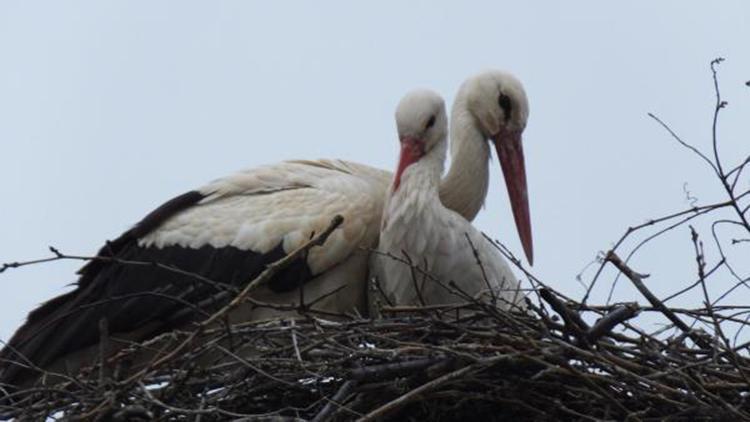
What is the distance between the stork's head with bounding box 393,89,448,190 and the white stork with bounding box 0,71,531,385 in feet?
0.72

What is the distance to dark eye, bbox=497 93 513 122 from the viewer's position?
22.0 feet

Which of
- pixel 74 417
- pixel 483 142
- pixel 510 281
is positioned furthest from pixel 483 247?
pixel 74 417

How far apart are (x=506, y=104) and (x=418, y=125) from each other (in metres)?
0.45

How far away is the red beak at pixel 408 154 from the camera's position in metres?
6.34

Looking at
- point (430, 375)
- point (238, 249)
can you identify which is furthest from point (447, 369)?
point (238, 249)

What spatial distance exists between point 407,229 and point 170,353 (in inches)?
43.5

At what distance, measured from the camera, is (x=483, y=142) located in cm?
675

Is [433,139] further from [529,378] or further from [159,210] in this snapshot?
[529,378]

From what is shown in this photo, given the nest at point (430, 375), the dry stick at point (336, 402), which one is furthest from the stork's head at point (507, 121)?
the dry stick at point (336, 402)

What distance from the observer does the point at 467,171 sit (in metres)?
6.68

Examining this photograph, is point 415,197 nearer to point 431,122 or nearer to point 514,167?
point 431,122

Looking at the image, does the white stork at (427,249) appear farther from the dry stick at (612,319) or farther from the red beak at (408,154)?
the dry stick at (612,319)

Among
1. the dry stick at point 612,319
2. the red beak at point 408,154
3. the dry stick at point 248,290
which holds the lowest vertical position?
the dry stick at point 612,319

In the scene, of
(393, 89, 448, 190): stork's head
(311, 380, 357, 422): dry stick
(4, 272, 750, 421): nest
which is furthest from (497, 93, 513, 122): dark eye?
(311, 380, 357, 422): dry stick
